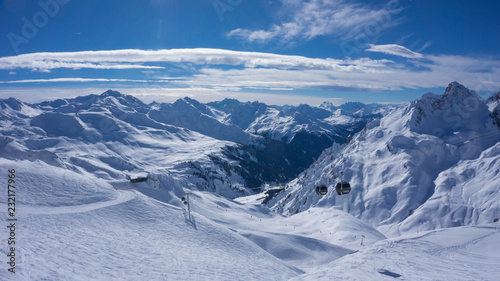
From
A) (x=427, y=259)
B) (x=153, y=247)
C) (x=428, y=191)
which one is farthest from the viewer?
(x=428, y=191)

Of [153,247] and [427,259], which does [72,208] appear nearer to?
[153,247]

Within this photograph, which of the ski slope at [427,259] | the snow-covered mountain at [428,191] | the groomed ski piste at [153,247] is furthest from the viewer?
the snow-covered mountain at [428,191]

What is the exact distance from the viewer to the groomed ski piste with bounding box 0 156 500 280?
22672mm

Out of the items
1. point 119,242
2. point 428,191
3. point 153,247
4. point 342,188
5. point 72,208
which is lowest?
point 153,247

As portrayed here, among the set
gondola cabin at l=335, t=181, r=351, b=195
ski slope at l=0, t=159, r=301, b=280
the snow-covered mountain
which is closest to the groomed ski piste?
ski slope at l=0, t=159, r=301, b=280

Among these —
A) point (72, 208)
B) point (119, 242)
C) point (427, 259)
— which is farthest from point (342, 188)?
point (72, 208)

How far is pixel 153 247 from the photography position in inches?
1187

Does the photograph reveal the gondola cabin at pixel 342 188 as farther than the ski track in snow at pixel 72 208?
No

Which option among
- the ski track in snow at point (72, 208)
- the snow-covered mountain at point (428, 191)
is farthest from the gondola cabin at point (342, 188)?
the snow-covered mountain at point (428, 191)

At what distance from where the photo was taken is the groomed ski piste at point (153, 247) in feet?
74.4

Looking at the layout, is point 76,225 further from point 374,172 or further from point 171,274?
point 374,172

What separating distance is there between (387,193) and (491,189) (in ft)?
163

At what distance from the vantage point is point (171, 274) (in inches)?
985

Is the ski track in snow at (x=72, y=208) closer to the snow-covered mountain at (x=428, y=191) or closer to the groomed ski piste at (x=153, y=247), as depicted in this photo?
the groomed ski piste at (x=153, y=247)
